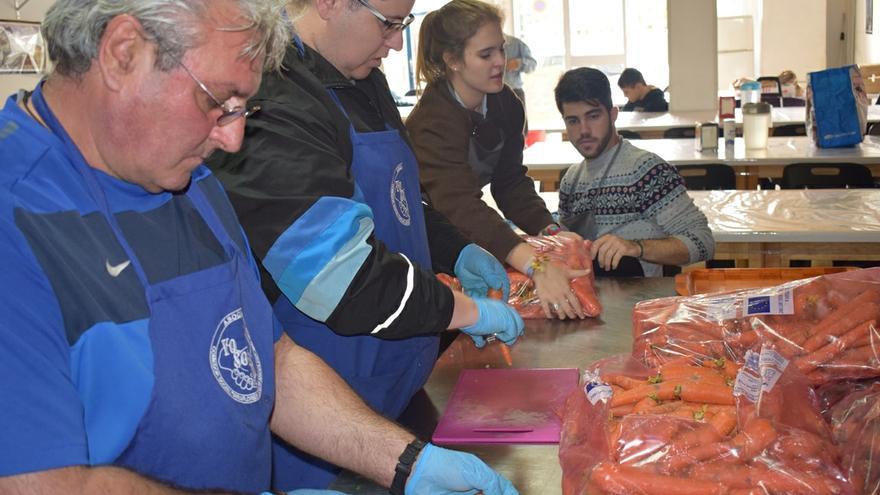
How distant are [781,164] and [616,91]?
729 centimetres

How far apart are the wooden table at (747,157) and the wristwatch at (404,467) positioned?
3.78 metres

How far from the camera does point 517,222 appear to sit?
10.2ft

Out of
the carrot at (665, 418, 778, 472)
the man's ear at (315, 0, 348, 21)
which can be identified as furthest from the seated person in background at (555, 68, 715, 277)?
the carrot at (665, 418, 778, 472)

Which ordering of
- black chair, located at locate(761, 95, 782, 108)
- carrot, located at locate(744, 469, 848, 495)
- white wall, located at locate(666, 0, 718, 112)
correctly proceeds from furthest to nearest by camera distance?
black chair, located at locate(761, 95, 782, 108)
white wall, located at locate(666, 0, 718, 112)
carrot, located at locate(744, 469, 848, 495)

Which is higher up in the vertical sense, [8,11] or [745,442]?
[8,11]

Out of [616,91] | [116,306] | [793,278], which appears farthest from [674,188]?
[616,91]

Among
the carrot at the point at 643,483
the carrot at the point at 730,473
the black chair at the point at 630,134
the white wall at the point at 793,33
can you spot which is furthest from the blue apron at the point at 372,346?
the white wall at the point at 793,33

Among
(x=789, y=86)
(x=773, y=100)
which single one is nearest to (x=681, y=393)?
(x=773, y=100)

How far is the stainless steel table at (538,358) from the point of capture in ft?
4.88

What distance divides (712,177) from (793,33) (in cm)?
797

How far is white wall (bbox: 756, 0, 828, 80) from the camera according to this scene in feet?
38.1

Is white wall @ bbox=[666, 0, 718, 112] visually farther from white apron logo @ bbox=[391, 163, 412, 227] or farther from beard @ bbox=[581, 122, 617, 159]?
white apron logo @ bbox=[391, 163, 412, 227]

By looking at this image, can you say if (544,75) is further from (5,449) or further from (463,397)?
(5,449)

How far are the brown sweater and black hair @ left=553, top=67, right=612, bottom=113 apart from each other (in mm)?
181
